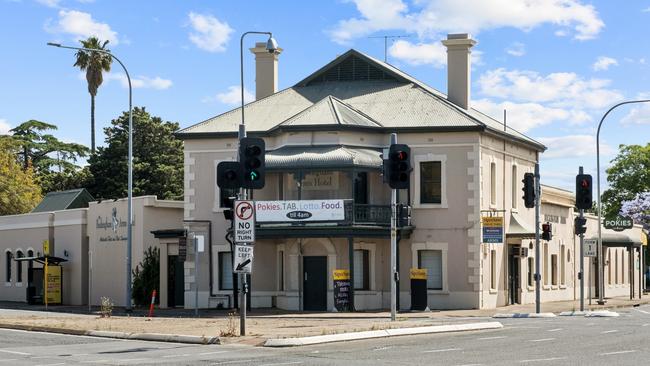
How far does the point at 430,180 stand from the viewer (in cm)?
4169

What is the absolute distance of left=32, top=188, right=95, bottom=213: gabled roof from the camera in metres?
57.2

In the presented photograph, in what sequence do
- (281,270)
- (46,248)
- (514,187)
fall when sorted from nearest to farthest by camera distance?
(281,270), (514,187), (46,248)

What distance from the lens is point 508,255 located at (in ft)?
146

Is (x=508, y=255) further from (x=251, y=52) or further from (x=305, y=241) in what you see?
(x=251, y=52)

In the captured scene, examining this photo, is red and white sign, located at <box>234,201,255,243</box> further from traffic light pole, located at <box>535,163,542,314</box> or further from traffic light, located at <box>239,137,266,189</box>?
traffic light pole, located at <box>535,163,542,314</box>

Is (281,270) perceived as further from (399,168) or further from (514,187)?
(399,168)

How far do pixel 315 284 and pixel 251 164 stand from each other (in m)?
17.1

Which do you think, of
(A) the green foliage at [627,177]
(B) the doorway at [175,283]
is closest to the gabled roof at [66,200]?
(B) the doorway at [175,283]

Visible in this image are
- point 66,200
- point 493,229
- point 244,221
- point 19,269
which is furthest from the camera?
point 66,200

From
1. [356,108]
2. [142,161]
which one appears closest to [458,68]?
[356,108]

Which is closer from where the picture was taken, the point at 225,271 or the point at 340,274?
the point at 340,274

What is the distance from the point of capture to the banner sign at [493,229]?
39.7 meters

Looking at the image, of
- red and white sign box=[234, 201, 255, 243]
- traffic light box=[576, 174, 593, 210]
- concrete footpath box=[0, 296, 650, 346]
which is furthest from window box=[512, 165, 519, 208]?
red and white sign box=[234, 201, 255, 243]

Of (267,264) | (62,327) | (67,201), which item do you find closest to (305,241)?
(267,264)
